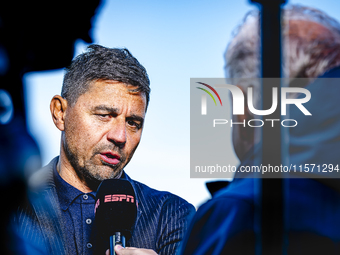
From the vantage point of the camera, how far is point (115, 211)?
168cm

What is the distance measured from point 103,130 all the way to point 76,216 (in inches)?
18.2

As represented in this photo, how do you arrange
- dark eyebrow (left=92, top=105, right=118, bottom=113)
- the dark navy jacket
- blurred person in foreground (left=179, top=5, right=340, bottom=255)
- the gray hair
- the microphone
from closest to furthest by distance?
1. blurred person in foreground (left=179, top=5, right=340, bottom=255)
2. the gray hair
3. the microphone
4. the dark navy jacket
5. dark eyebrow (left=92, top=105, right=118, bottom=113)

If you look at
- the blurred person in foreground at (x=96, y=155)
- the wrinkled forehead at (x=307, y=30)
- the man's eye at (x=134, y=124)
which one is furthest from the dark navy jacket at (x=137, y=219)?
the wrinkled forehead at (x=307, y=30)

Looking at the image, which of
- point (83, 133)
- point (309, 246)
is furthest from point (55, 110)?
point (309, 246)

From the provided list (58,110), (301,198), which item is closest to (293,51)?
(301,198)

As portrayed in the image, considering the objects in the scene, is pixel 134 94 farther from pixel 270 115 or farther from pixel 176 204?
pixel 270 115

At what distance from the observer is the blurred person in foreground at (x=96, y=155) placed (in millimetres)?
1970

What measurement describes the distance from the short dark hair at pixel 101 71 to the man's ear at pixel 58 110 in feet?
0.12

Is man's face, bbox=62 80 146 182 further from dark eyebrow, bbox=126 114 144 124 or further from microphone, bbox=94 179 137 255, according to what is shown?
microphone, bbox=94 179 137 255

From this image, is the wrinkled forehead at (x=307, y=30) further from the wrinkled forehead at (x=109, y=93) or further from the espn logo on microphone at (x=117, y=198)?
the wrinkled forehead at (x=109, y=93)

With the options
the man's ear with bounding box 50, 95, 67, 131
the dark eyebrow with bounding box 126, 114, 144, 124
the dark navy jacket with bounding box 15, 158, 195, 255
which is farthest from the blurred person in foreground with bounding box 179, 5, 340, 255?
the man's ear with bounding box 50, 95, 67, 131

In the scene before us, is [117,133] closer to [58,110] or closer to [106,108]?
[106,108]

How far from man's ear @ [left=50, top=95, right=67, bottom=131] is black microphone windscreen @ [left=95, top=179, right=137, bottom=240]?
59 cm

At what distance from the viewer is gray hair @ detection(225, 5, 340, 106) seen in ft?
3.85
